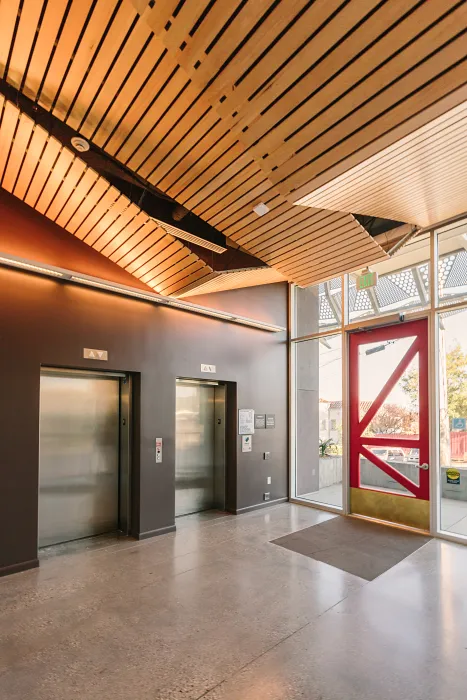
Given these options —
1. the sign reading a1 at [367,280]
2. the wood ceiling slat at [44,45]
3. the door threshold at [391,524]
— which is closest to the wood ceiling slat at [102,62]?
the wood ceiling slat at [44,45]

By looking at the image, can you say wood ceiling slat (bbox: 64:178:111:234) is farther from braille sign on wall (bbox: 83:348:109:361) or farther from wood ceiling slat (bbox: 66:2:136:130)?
braille sign on wall (bbox: 83:348:109:361)

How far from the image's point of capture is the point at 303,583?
4273 millimetres

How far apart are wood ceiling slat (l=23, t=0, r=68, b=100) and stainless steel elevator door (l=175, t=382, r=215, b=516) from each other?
4456 millimetres

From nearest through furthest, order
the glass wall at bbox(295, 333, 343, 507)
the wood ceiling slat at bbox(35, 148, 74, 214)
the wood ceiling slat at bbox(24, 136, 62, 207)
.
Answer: the wood ceiling slat at bbox(24, 136, 62, 207)
the wood ceiling slat at bbox(35, 148, 74, 214)
the glass wall at bbox(295, 333, 343, 507)

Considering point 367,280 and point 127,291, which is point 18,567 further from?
point 367,280

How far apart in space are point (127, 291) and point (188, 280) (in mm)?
889

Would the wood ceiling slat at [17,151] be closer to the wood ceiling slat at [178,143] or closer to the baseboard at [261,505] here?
the wood ceiling slat at [178,143]

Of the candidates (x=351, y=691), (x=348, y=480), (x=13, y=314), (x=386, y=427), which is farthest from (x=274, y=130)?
(x=348, y=480)

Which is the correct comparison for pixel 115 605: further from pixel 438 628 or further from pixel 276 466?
pixel 276 466

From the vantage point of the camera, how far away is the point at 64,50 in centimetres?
289

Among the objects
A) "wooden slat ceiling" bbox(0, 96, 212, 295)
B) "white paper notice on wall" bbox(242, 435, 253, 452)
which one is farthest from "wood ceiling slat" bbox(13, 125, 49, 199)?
"white paper notice on wall" bbox(242, 435, 253, 452)

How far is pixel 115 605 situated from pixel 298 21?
482cm

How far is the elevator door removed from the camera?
6668mm

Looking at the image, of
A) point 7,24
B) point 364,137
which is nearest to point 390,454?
point 364,137
